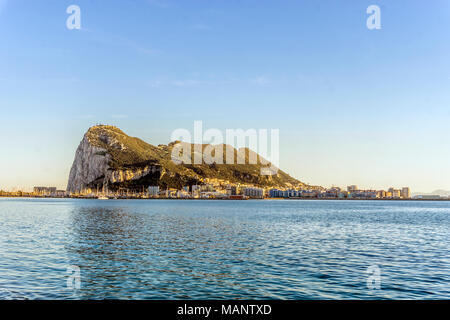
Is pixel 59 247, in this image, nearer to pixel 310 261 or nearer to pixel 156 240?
pixel 156 240

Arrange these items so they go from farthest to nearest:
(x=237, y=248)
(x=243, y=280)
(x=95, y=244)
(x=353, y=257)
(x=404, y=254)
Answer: (x=95, y=244)
(x=237, y=248)
(x=404, y=254)
(x=353, y=257)
(x=243, y=280)

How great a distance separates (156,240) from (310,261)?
73.2 feet

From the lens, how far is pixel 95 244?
44656 millimetres

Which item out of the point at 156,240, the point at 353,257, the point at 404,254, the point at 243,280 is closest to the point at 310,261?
the point at 353,257

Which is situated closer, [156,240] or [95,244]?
[95,244]

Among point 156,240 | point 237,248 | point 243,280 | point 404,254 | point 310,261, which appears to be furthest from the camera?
point 156,240

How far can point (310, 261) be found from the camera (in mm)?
32469
